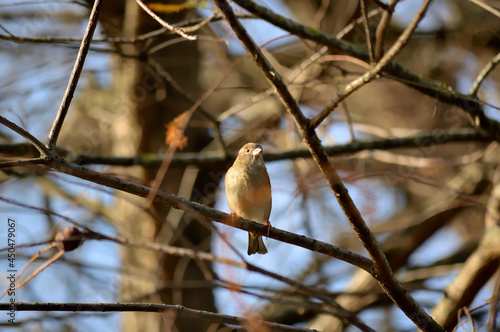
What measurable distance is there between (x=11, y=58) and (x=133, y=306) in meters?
5.60

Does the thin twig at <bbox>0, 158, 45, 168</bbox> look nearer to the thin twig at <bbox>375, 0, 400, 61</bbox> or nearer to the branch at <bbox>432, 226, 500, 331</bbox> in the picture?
the thin twig at <bbox>375, 0, 400, 61</bbox>

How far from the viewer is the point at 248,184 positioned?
3.92 metres

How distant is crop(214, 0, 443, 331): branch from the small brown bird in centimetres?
151

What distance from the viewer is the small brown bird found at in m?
3.93

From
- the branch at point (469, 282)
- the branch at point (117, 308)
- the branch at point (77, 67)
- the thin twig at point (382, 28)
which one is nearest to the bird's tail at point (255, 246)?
the branch at point (469, 282)

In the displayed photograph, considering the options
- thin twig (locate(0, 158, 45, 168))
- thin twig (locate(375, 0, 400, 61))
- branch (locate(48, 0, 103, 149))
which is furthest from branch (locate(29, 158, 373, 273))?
thin twig (locate(375, 0, 400, 61))

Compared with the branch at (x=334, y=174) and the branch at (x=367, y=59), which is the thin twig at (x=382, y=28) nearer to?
the branch at (x=367, y=59)

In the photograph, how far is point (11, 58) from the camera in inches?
263

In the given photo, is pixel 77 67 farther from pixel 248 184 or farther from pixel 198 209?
pixel 248 184

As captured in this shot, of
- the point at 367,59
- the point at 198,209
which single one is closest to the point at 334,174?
the point at 198,209

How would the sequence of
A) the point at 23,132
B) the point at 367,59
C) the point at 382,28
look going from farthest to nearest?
the point at 367,59
the point at 382,28
the point at 23,132

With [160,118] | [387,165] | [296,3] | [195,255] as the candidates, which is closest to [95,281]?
[160,118]

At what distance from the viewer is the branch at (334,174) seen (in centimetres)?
204

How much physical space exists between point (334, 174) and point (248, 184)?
5.74 ft
